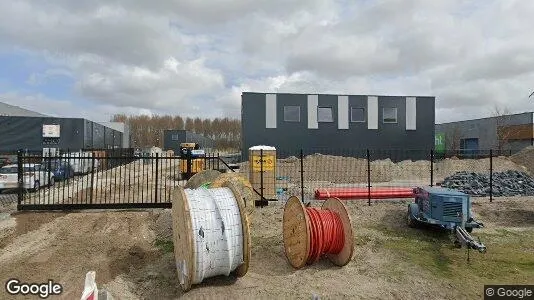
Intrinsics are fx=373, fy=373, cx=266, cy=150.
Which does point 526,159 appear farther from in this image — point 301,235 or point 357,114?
point 301,235

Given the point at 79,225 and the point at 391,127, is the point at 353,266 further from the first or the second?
the point at 391,127

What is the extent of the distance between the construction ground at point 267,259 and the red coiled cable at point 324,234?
0.35 meters

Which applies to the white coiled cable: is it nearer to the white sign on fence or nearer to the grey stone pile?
the grey stone pile

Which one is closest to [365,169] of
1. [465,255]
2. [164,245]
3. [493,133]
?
[465,255]

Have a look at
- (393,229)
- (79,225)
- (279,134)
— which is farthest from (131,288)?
(279,134)

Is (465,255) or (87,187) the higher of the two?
(87,187)

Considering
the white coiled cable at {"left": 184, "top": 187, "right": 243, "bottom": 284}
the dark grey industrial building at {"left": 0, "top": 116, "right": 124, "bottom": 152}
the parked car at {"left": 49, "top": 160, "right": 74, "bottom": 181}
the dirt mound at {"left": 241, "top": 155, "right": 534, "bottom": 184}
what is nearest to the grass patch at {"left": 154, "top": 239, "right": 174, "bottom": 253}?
the white coiled cable at {"left": 184, "top": 187, "right": 243, "bottom": 284}

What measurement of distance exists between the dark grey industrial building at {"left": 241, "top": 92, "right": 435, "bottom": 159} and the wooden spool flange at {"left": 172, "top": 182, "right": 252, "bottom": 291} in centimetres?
2460

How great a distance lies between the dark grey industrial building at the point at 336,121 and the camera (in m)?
31.8

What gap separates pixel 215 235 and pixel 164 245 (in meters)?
2.94

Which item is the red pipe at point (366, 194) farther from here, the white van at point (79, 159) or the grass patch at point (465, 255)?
the white van at point (79, 159)

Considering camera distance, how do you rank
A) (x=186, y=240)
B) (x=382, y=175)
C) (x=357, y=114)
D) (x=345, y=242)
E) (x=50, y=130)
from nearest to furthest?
1. (x=186, y=240)
2. (x=345, y=242)
3. (x=382, y=175)
4. (x=357, y=114)
5. (x=50, y=130)

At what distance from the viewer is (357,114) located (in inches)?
1310

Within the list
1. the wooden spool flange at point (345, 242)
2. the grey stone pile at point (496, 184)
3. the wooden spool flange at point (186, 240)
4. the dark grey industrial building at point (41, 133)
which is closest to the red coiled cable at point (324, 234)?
the wooden spool flange at point (345, 242)
